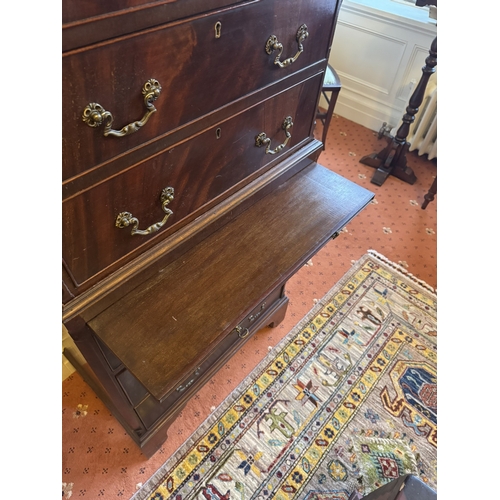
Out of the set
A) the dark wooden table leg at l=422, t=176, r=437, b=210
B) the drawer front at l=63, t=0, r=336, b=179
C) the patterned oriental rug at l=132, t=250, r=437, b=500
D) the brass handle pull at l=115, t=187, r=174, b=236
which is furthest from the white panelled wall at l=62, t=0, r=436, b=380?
the brass handle pull at l=115, t=187, r=174, b=236

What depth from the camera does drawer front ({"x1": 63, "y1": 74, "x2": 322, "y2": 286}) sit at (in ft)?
2.13

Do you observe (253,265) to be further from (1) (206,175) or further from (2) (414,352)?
(2) (414,352)

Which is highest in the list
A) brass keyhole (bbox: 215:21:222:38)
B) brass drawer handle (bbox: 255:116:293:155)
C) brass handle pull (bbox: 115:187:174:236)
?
brass keyhole (bbox: 215:21:222:38)

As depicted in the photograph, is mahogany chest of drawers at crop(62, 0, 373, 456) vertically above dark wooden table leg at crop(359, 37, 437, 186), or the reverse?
mahogany chest of drawers at crop(62, 0, 373, 456)

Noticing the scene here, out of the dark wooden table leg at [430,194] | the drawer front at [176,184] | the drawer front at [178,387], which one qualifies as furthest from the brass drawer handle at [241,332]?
the dark wooden table leg at [430,194]

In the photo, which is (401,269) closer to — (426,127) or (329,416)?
(329,416)

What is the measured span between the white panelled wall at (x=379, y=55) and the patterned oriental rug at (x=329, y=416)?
5.01 ft

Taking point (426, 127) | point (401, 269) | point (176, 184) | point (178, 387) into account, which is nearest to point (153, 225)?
point (176, 184)

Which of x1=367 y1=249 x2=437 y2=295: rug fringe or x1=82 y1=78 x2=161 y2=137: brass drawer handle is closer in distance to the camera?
x1=82 y1=78 x2=161 y2=137: brass drawer handle

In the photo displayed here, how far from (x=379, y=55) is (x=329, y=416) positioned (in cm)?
228

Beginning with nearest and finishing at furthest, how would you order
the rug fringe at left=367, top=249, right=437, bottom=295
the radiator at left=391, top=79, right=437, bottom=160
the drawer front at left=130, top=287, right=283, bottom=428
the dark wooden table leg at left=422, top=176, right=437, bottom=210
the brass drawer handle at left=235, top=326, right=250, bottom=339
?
the drawer front at left=130, top=287, right=283, bottom=428 < the brass drawer handle at left=235, top=326, right=250, bottom=339 < the rug fringe at left=367, top=249, right=437, bottom=295 < the dark wooden table leg at left=422, top=176, right=437, bottom=210 < the radiator at left=391, top=79, right=437, bottom=160

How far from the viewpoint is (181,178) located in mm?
779

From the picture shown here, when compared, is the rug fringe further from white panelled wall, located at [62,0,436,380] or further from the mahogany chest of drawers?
white panelled wall, located at [62,0,436,380]

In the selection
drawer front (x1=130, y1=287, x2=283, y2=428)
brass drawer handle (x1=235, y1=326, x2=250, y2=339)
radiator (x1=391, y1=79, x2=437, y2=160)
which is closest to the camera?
drawer front (x1=130, y1=287, x2=283, y2=428)
